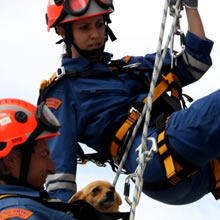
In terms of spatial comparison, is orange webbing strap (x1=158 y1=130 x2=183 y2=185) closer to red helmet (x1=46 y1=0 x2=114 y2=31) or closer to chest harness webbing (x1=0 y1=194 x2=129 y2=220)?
chest harness webbing (x1=0 y1=194 x2=129 y2=220)

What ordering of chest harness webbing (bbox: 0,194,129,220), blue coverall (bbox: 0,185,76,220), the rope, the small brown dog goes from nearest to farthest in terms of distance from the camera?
blue coverall (bbox: 0,185,76,220) < chest harness webbing (bbox: 0,194,129,220) < the rope < the small brown dog

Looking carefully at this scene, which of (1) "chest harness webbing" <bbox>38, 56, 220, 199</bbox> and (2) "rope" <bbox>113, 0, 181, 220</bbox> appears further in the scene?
(1) "chest harness webbing" <bbox>38, 56, 220, 199</bbox>

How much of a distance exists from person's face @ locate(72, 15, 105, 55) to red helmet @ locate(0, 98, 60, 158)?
1327 mm

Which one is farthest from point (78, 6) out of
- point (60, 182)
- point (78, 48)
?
point (60, 182)

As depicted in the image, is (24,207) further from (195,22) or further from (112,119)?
(195,22)

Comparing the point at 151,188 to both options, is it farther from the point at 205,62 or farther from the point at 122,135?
the point at 205,62

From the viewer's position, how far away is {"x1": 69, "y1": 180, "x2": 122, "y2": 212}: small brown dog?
745 centimetres

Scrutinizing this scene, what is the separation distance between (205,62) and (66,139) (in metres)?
1.38

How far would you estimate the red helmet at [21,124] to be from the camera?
5934mm

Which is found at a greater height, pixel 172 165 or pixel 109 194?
pixel 172 165

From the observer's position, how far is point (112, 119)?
23.7 feet

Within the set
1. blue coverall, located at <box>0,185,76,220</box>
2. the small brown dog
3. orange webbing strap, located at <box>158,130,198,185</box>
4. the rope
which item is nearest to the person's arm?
the rope

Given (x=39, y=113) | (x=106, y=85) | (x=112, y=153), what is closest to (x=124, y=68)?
(x=106, y=85)

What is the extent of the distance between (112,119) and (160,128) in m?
0.53
